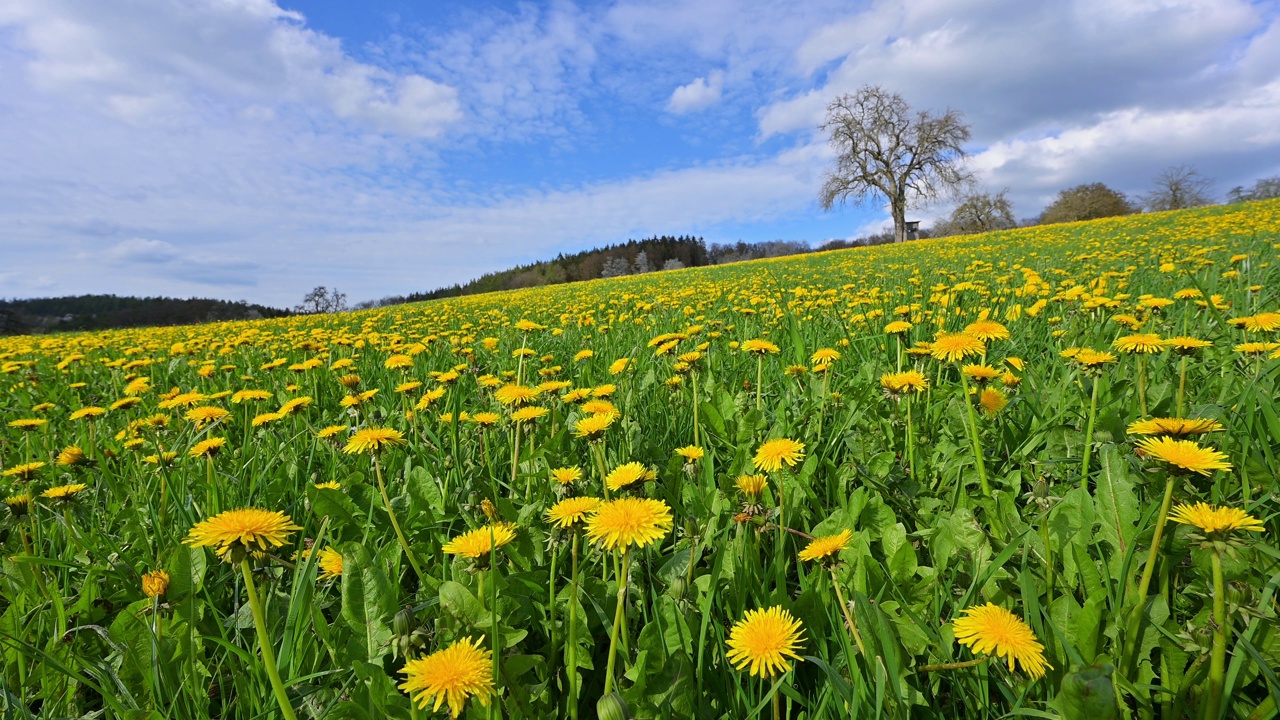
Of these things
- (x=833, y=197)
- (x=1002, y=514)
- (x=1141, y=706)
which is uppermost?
(x=833, y=197)

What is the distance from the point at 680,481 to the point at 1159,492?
1108 mm

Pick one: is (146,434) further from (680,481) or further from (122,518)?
(680,481)

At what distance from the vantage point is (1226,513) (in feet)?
2.61

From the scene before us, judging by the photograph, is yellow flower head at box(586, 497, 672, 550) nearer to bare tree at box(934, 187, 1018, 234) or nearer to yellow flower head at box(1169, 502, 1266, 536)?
yellow flower head at box(1169, 502, 1266, 536)

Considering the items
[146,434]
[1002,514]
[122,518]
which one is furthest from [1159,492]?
[146,434]

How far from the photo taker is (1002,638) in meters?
0.76

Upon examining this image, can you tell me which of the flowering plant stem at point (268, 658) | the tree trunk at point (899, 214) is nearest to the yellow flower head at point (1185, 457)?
the flowering plant stem at point (268, 658)

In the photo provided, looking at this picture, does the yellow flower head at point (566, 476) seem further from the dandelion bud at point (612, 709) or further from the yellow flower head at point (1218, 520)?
the yellow flower head at point (1218, 520)

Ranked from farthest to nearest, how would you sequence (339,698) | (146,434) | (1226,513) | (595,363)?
(595,363) < (146,434) < (339,698) < (1226,513)

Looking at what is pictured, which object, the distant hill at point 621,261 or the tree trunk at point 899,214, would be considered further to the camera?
the distant hill at point 621,261

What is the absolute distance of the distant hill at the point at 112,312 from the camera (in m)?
28.2

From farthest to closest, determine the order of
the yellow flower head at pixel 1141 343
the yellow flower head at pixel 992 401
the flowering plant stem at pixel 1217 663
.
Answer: the yellow flower head at pixel 992 401
the yellow flower head at pixel 1141 343
the flowering plant stem at pixel 1217 663

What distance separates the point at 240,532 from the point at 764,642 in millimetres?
852

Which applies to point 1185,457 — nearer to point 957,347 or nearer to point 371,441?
point 957,347
